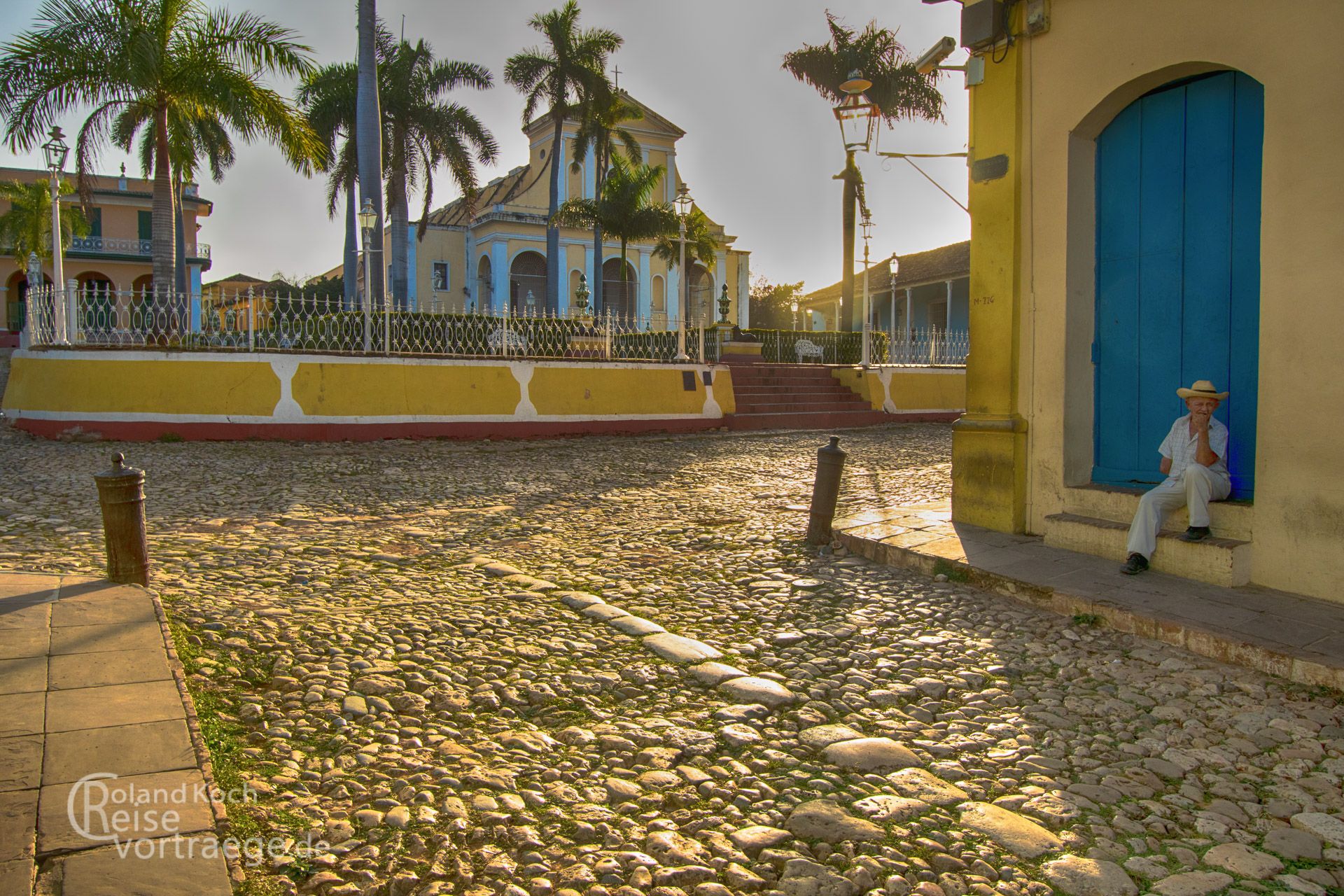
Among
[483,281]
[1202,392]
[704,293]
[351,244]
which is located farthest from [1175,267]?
[704,293]

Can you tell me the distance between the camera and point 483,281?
32406mm

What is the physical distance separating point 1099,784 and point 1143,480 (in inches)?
128

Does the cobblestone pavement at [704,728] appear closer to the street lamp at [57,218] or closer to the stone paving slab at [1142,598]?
the stone paving slab at [1142,598]

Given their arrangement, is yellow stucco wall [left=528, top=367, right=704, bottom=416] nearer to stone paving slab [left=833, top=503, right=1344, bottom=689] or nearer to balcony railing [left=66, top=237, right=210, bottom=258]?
stone paving slab [left=833, top=503, right=1344, bottom=689]

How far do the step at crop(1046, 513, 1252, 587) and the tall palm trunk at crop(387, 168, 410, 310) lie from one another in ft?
55.7

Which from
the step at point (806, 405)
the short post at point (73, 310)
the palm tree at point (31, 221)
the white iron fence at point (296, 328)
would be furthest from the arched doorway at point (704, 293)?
the short post at point (73, 310)

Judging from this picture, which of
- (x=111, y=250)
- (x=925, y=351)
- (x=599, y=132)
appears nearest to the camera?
(x=925, y=351)

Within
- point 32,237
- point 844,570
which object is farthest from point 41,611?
point 32,237

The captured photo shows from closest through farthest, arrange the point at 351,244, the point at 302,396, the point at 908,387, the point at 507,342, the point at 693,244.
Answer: the point at 302,396
the point at 507,342
the point at 908,387
the point at 351,244
the point at 693,244

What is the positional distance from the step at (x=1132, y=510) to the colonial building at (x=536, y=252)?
2559 centimetres

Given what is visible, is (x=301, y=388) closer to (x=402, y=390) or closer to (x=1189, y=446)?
(x=402, y=390)

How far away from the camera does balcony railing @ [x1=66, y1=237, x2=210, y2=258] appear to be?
3470 centimetres

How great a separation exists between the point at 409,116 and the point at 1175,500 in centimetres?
2240

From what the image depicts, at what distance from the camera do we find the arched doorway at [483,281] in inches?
1264
